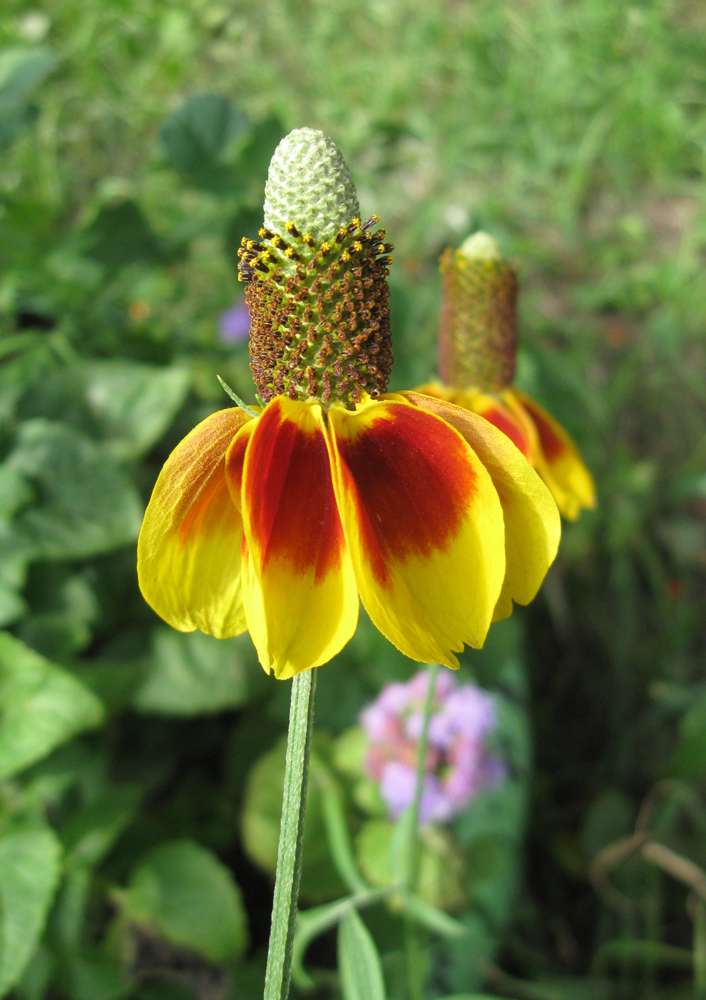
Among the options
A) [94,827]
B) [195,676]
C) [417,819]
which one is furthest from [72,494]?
[417,819]

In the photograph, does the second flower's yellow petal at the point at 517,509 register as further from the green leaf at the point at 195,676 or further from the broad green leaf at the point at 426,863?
the green leaf at the point at 195,676

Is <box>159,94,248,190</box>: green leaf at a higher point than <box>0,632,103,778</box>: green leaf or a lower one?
higher

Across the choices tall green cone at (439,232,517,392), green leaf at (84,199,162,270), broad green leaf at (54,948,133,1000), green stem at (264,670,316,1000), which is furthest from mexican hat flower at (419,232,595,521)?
broad green leaf at (54,948,133,1000)

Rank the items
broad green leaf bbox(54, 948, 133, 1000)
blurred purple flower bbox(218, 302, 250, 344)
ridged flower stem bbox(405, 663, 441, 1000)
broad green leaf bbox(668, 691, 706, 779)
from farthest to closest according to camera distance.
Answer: blurred purple flower bbox(218, 302, 250, 344), broad green leaf bbox(668, 691, 706, 779), broad green leaf bbox(54, 948, 133, 1000), ridged flower stem bbox(405, 663, 441, 1000)

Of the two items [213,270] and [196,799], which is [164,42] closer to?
[213,270]

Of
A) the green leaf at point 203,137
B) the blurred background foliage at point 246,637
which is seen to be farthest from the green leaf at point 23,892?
the green leaf at point 203,137

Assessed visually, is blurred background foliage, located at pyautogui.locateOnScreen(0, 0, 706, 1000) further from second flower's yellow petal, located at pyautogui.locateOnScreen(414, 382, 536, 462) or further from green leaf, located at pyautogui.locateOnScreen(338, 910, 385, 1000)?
second flower's yellow petal, located at pyautogui.locateOnScreen(414, 382, 536, 462)

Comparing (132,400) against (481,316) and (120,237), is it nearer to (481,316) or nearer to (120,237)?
(120,237)
